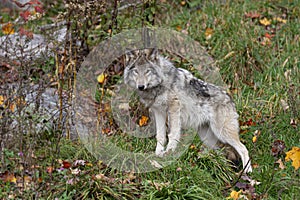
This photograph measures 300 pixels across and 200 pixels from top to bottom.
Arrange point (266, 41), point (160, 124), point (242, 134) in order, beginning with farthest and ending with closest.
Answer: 1. point (266, 41)
2. point (242, 134)
3. point (160, 124)

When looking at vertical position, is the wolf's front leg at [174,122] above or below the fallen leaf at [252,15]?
below

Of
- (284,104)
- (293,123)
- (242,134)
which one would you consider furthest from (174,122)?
(284,104)

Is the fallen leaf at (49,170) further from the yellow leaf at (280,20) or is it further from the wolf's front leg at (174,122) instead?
the yellow leaf at (280,20)

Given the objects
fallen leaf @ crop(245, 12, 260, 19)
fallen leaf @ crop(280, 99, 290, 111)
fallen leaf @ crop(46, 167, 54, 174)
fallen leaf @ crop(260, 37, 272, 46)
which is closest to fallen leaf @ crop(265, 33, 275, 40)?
fallen leaf @ crop(260, 37, 272, 46)

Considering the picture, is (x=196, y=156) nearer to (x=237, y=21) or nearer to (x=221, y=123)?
(x=221, y=123)

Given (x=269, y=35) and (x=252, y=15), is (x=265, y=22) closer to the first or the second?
(x=252, y=15)

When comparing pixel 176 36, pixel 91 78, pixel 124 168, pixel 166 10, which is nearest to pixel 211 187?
pixel 124 168

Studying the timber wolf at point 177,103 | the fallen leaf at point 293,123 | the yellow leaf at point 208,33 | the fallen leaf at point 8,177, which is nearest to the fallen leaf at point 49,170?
the fallen leaf at point 8,177

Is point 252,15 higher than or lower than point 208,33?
higher

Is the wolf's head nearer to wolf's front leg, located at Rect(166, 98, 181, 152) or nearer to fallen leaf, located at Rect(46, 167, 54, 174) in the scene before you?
wolf's front leg, located at Rect(166, 98, 181, 152)

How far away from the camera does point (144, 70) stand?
5387mm

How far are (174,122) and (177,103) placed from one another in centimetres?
22

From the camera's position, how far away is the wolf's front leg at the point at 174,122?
5684mm

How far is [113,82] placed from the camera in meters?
7.37
